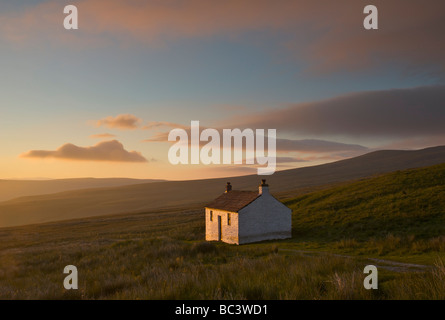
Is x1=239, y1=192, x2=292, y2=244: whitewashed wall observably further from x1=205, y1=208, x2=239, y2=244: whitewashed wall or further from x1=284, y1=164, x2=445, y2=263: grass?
x1=284, y1=164, x2=445, y2=263: grass

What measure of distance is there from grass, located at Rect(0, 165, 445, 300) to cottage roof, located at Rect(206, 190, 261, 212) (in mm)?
4597

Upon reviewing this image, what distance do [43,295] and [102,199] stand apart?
163950 millimetres

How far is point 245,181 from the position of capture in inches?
6860

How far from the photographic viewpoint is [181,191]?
169 metres

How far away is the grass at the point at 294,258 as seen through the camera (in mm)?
6695

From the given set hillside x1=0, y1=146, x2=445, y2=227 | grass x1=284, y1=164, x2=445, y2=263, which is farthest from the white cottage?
hillside x1=0, y1=146, x2=445, y2=227

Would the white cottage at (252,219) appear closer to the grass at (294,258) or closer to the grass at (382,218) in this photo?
the grass at (294,258)

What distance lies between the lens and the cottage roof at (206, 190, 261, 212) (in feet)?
100

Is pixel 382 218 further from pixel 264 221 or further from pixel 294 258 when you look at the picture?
pixel 294 258

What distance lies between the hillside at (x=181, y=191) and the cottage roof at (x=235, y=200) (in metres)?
78.3

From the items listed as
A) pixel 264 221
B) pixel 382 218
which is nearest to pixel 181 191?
pixel 264 221

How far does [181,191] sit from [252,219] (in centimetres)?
14222
